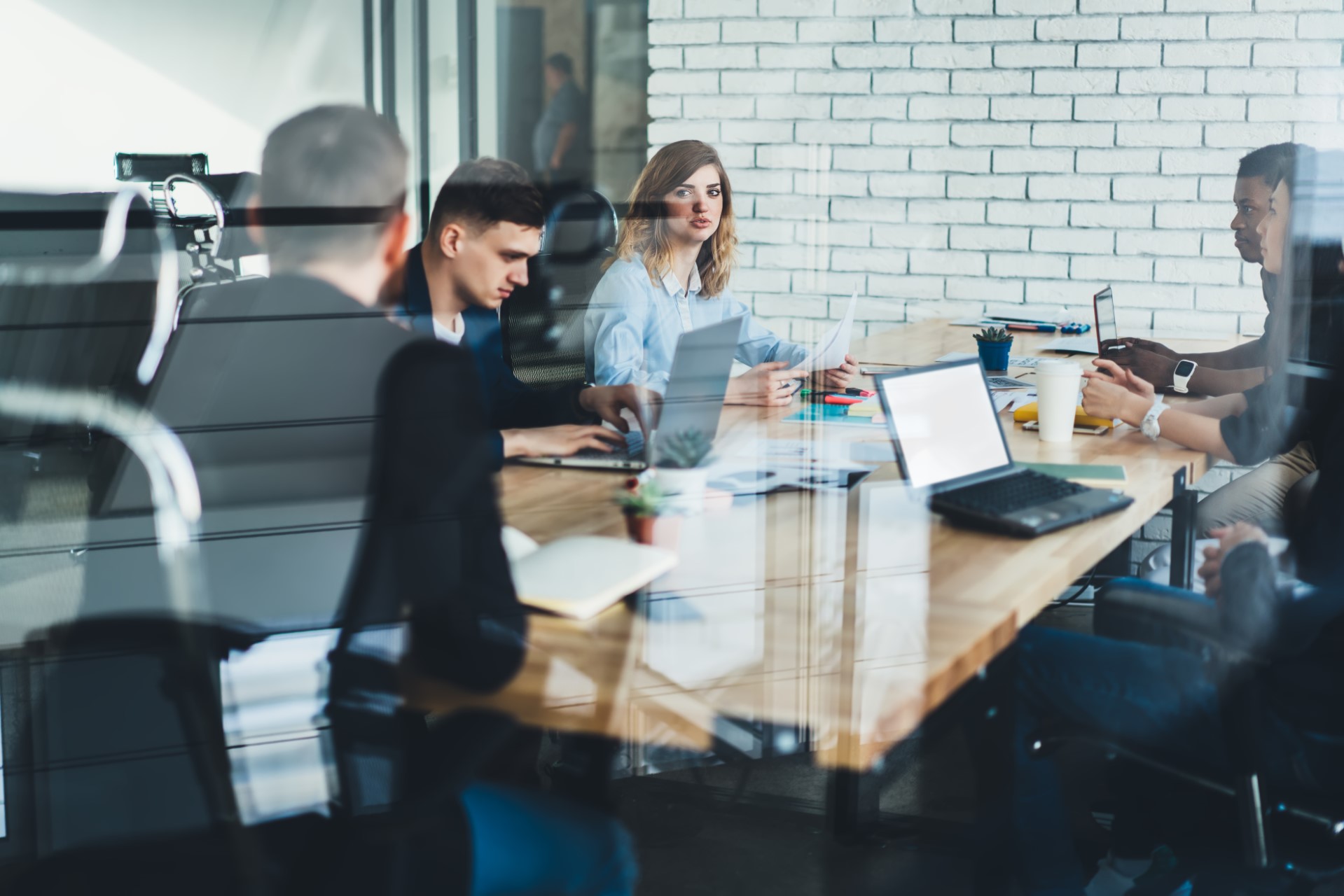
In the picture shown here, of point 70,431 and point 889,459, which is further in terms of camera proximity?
point 889,459

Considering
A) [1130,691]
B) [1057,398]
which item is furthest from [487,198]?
[1130,691]

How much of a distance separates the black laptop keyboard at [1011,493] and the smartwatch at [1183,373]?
343mm

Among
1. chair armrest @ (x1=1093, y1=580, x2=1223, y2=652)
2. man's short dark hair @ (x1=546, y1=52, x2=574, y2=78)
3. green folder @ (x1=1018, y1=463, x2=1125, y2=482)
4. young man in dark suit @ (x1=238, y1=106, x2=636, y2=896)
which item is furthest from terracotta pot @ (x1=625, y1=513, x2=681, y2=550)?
chair armrest @ (x1=1093, y1=580, x2=1223, y2=652)

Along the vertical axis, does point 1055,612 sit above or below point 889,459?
below

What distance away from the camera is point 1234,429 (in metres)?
1.88

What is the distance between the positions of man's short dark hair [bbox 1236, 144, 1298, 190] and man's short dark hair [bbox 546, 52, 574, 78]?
1.02m

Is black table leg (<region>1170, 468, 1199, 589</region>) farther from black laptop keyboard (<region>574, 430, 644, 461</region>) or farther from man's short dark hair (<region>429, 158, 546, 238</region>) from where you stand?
man's short dark hair (<region>429, 158, 546, 238</region>)

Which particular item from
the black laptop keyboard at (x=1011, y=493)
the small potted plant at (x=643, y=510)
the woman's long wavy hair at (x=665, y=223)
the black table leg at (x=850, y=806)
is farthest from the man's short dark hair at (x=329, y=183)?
the black table leg at (x=850, y=806)

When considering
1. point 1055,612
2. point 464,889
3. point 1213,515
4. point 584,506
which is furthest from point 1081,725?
point 464,889

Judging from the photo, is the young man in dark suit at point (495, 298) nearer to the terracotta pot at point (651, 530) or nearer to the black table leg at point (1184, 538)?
the terracotta pot at point (651, 530)

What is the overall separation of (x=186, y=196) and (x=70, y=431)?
256 millimetres

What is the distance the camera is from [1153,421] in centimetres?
202

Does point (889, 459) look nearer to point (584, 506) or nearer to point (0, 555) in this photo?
point (584, 506)

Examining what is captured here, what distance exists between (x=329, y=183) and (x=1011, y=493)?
1.03m
